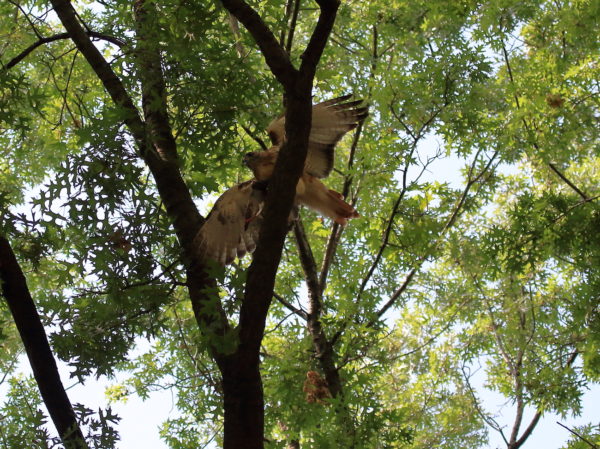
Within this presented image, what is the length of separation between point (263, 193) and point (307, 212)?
11.2 feet

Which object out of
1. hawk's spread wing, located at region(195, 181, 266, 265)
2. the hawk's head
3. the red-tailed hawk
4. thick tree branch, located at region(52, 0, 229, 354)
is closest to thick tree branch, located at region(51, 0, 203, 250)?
thick tree branch, located at region(52, 0, 229, 354)

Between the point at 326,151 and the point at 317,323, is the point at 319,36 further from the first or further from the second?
the point at 317,323

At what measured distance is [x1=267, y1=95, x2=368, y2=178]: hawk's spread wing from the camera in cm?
431

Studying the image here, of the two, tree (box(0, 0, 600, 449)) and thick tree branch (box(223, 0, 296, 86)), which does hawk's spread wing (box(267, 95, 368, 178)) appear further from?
thick tree branch (box(223, 0, 296, 86))

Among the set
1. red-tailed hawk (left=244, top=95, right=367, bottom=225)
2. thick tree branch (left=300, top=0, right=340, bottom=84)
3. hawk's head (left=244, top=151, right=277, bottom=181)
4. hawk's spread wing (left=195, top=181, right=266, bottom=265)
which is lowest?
thick tree branch (left=300, top=0, right=340, bottom=84)

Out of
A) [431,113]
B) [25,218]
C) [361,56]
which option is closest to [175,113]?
[25,218]

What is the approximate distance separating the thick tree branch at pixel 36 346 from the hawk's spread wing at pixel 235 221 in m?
1.06

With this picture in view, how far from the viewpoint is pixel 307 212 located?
745cm

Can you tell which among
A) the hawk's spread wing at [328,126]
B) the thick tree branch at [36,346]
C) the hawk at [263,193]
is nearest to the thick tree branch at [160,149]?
the hawk at [263,193]

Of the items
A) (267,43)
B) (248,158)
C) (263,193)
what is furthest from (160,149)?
(267,43)

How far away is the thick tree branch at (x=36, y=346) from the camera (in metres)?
3.11

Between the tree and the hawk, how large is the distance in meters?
0.17

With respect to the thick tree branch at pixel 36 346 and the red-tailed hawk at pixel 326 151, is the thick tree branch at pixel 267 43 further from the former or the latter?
the thick tree branch at pixel 36 346

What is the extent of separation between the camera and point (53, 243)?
3494mm
